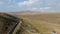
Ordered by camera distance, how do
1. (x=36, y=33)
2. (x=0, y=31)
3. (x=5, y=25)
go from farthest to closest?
(x=36, y=33) → (x=5, y=25) → (x=0, y=31)

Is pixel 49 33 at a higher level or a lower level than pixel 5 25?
lower

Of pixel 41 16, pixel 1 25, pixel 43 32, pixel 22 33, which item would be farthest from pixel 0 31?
pixel 41 16

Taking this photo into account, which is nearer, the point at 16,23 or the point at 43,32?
the point at 16,23

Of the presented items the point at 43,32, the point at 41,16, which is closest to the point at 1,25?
the point at 43,32

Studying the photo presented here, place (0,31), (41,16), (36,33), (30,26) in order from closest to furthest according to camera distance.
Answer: (0,31) → (36,33) → (30,26) → (41,16)

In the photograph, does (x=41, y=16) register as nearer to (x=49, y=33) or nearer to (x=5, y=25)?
(x=49, y=33)

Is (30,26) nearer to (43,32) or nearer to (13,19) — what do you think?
(43,32)

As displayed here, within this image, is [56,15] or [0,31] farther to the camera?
[56,15]

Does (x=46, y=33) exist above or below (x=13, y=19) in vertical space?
below

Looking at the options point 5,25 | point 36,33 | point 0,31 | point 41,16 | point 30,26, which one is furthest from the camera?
point 41,16
